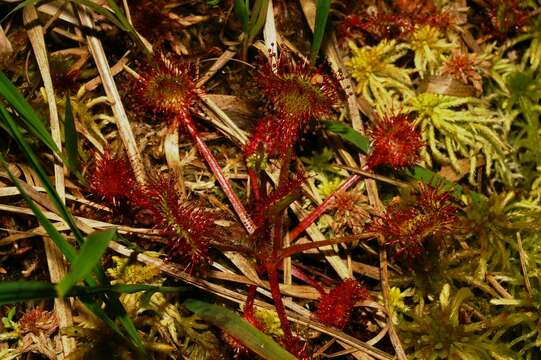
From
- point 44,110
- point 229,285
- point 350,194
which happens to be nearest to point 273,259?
point 229,285

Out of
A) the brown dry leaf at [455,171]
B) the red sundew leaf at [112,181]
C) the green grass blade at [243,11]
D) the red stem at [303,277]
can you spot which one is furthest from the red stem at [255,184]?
the brown dry leaf at [455,171]

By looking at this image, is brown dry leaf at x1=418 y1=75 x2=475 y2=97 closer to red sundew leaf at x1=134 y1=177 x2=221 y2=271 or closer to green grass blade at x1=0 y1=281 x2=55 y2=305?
red sundew leaf at x1=134 y1=177 x2=221 y2=271

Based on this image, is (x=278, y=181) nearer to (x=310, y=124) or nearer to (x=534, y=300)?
(x=310, y=124)

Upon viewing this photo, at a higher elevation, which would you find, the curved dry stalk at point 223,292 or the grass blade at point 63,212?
the grass blade at point 63,212

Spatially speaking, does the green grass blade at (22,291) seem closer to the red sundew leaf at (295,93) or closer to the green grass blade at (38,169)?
the green grass blade at (38,169)

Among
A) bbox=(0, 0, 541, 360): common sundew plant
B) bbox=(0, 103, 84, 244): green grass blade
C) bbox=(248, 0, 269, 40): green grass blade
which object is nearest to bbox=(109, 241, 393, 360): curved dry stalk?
bbox=(0, 0, 541, 360): common sundew plant

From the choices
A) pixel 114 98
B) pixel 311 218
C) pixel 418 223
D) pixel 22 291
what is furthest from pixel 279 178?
pixel 22 291
